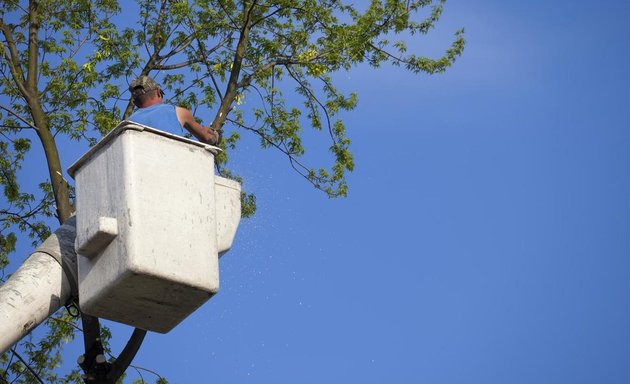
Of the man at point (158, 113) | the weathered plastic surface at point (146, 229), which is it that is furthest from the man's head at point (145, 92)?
the weathered plastic surface at point (146, 229)

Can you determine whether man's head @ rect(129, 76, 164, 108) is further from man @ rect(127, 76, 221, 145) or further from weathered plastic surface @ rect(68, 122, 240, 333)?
weathered plastic surface @ rect(68, 122, 240, 333)

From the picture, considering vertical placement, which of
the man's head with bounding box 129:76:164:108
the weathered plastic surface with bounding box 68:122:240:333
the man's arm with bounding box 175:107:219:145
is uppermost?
the man's head with bounding box 129:76:164:108

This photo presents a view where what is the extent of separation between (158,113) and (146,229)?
4.53ft

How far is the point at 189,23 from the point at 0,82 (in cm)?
221

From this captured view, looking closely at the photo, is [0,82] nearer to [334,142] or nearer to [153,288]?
[334,142]

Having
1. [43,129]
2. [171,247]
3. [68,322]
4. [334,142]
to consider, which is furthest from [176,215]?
[334,142]

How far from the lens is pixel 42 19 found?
14797 millimetres

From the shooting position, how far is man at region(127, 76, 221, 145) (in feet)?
32.2

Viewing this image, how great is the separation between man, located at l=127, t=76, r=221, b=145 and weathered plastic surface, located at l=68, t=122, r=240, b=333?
514 millimetres

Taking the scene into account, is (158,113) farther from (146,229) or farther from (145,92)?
(146,229)

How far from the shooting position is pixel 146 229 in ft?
28.7

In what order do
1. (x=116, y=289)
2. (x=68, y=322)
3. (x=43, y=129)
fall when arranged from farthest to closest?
(x=68, y=322)
(x=43, y=129)
(x=116, y=289)

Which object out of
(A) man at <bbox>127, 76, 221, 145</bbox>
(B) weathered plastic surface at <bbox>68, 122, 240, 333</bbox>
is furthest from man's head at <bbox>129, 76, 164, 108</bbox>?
(B) weathered plastic surface at <bbox>68, 122, 240, 333</bbox>

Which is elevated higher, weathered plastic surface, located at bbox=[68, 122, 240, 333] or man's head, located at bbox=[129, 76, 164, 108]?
man's head, located at bbox=[129, 76, 164, 108]
